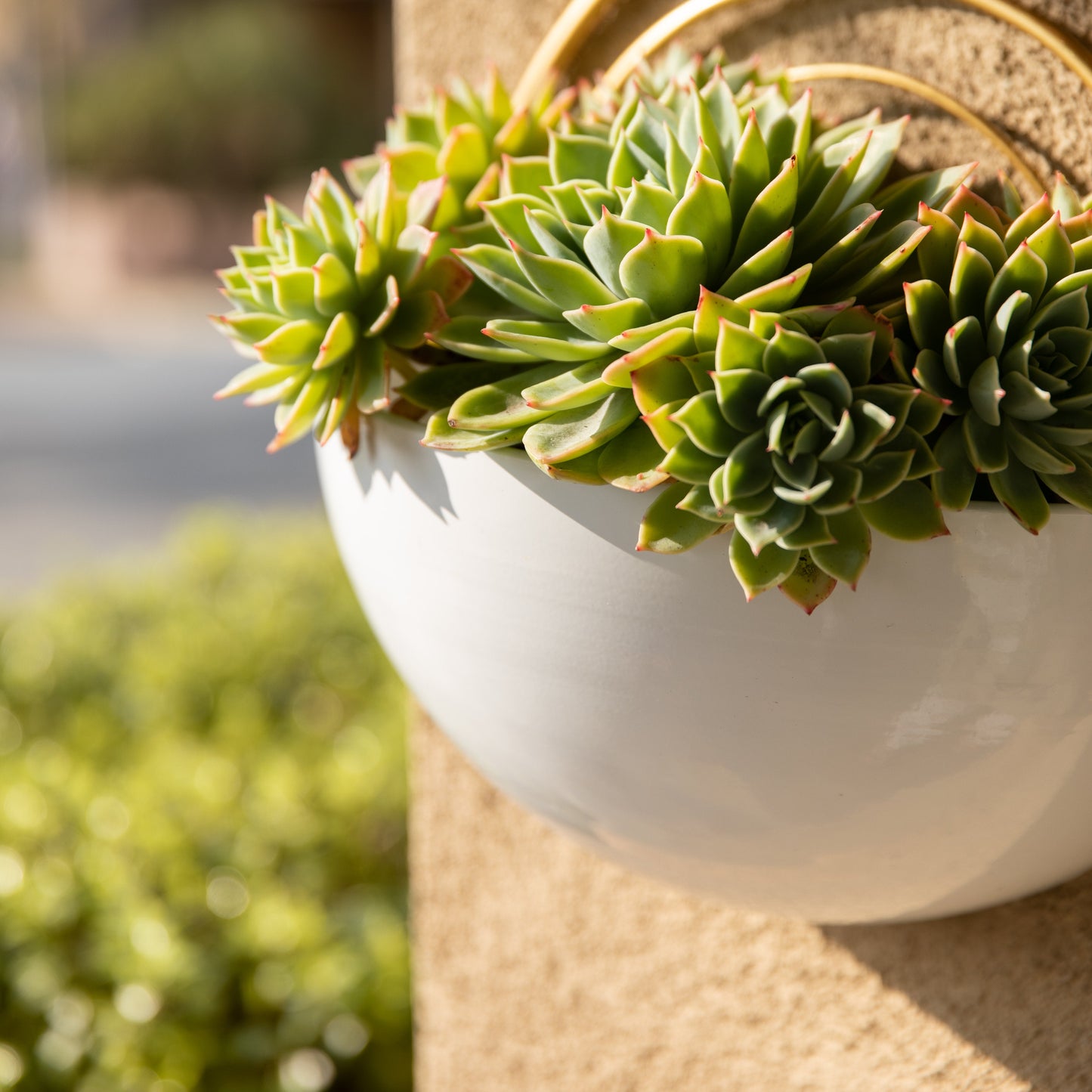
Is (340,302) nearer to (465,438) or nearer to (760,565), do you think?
(465,438)

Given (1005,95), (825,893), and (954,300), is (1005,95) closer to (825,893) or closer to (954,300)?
(954,300)

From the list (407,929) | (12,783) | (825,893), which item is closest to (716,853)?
(825,893)

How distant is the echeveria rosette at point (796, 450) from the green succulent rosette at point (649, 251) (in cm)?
2

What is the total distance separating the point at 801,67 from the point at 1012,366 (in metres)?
0.24

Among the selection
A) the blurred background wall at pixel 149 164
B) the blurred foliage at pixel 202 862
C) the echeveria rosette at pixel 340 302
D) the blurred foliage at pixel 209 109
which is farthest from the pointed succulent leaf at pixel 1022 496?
the blurred foliage at pixel 209 109

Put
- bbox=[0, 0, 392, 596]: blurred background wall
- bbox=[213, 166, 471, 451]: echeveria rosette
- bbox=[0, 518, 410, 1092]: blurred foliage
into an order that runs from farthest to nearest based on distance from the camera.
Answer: bbox=[0, 0, 392, 596]: blurred background wall, bbox=[0, 518, 410, 1092]: blurred foliage, bbox=[213, 166, 471, 451]: echeveria rosette

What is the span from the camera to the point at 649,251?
1.34ft

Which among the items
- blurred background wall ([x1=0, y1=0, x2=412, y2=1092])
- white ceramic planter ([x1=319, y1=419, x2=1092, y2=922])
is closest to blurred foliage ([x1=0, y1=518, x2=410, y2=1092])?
blurred background wall ([x1=0, y1=0, x2=412, y2=1092])

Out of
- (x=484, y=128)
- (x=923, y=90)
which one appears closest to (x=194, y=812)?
(x=484, y=128)

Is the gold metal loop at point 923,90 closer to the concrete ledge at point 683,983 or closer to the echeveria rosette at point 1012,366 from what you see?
the echeveria rosette at point 1012,366

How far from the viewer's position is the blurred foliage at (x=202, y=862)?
134cm

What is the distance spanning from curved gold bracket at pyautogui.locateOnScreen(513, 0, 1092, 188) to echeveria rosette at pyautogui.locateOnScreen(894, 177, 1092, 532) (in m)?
0.12

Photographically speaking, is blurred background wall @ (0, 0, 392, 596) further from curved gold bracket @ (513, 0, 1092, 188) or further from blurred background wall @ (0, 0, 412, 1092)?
curved gold bracket @ (513, 0, 1092, 188)

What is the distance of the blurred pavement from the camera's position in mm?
4469
